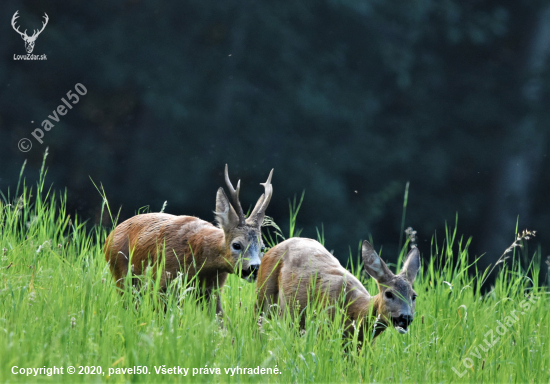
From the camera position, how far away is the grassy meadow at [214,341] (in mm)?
3010

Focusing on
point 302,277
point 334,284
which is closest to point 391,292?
point 334,284

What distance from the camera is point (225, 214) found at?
14.8 feet

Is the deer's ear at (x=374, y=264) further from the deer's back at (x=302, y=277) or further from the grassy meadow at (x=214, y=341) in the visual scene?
the grassy meadow at (x=214, y=341)

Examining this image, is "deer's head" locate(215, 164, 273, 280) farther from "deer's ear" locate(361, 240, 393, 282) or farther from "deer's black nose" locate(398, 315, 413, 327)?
"deer's black nose" locate(398, 315, 413, 327)

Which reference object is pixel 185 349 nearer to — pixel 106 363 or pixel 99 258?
pixel 106 363

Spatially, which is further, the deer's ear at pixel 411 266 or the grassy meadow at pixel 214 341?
the deer's ear at pixel 411 266

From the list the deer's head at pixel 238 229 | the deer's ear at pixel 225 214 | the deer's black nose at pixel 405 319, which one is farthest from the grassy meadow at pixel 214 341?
the deer's ear at pixel 225 214

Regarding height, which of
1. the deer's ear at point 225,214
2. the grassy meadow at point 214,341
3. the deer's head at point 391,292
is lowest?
the grassy meadow at point 214,341

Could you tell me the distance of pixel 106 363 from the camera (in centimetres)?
302

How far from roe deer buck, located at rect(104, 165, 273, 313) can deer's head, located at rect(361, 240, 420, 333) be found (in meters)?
0.76

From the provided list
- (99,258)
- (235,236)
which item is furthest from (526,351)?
(99,258)

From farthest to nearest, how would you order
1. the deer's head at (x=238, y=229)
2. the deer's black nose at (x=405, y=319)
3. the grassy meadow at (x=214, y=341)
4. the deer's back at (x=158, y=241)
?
the deer's back at (x=158, y=241), the deer's head at (x=238, y=229), the deer's black nose at (x=405, y=319), the grassy meadow at (x=214, y=341)

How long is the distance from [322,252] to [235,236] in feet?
2.43

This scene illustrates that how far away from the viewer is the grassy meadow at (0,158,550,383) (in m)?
3.01
